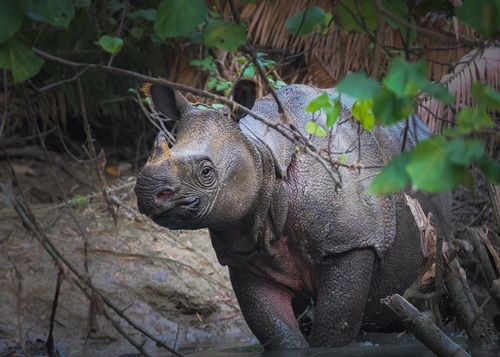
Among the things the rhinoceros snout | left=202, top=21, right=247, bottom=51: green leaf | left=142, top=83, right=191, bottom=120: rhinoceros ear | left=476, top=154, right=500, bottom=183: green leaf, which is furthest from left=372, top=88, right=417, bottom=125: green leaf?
left=142, top=83, right=191, bottom=120: rhinoceros ear

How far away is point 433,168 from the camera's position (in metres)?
3.12

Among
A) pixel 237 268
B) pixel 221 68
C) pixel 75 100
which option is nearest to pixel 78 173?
pixel 75 100

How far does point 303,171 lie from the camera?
6984 millimetres

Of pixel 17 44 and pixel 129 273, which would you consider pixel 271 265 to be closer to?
pixel 129 273

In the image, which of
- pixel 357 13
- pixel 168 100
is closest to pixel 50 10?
pixel 357 13

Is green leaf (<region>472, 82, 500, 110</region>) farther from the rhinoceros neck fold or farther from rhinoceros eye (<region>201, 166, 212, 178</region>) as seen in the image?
the rhinoceros neck fold

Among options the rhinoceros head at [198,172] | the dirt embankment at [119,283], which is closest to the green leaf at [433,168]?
the rhinoceros head at [198,172]

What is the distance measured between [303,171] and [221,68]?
3735 millimetres

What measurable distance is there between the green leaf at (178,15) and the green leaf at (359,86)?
0.88 metres

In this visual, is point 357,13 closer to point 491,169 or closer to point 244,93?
point 491,169

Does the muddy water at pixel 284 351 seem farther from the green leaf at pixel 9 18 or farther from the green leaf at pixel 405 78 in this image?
the green leaf at pixel 405 78

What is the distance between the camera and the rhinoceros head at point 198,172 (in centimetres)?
605

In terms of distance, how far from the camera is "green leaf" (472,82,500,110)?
124 inches

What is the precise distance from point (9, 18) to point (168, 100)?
283 cm
